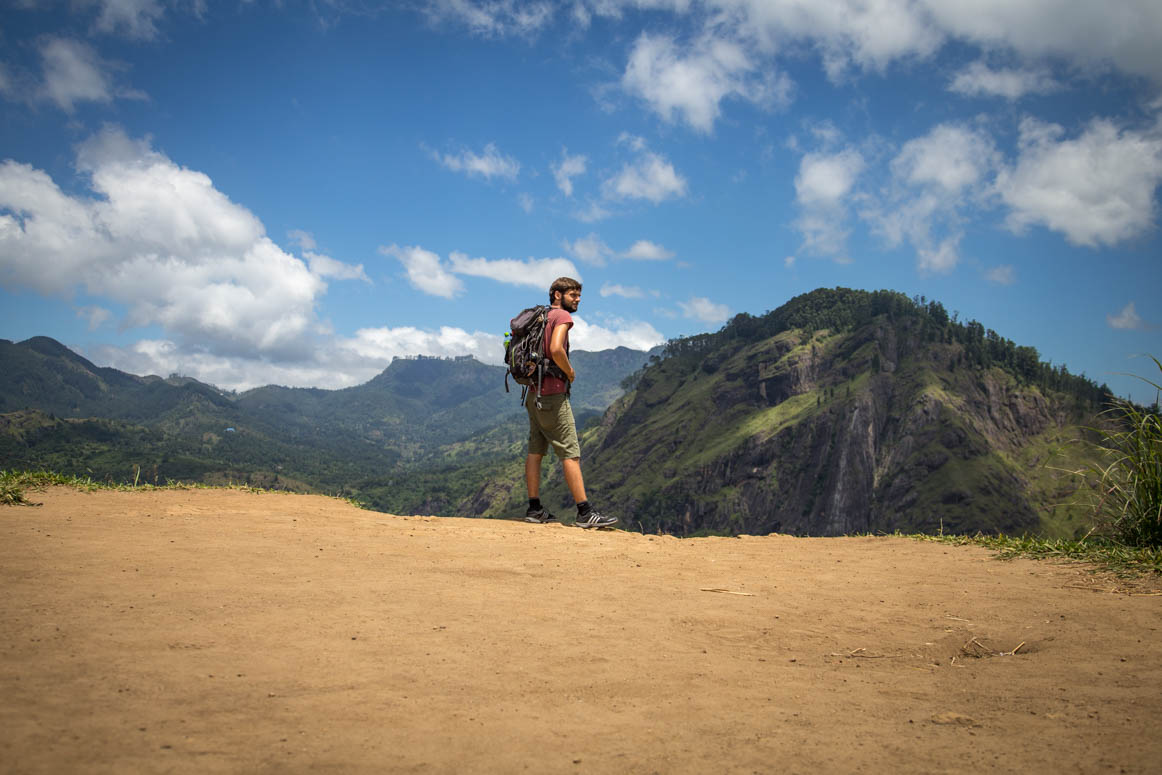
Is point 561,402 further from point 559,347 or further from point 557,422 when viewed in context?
point 559,347

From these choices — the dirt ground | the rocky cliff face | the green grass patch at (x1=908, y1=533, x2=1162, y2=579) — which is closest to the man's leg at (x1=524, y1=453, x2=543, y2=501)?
the dirt ground

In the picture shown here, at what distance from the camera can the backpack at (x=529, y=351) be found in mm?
9016

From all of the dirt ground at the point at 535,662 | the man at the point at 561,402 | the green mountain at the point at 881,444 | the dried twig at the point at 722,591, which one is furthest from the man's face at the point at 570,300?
the green mountain at the point at 881,444

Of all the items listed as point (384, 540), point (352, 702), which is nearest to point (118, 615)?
point (352, 702)

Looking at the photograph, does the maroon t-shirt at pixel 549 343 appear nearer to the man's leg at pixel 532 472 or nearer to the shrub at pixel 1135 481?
the man's leg at pixel 532 472

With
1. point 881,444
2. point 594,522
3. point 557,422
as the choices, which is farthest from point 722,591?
point 881,444

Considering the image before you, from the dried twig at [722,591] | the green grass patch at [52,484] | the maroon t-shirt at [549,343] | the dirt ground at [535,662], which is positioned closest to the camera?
the dirt ground at [535,662]

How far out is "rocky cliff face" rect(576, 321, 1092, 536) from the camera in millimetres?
151500

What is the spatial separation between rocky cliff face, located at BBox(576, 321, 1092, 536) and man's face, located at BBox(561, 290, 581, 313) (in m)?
→ 152

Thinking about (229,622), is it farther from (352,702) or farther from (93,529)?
(93,529)

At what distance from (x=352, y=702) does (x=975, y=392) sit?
192m

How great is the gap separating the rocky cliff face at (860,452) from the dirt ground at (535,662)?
153734 mm

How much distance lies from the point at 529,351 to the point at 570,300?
939mm

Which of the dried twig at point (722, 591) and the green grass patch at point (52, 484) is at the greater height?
the dried twig at point (722, 591)
